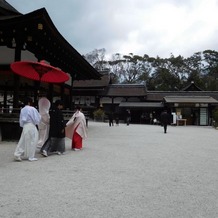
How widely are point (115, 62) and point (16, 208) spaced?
56.4 meters

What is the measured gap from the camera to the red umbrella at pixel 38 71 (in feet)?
31.5

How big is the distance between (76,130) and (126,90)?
33.0 m

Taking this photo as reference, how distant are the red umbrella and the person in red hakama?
1.69 m

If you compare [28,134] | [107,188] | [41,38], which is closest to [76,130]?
[28,134]

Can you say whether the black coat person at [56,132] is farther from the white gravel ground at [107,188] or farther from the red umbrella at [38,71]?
the red umbrella at [38,71]

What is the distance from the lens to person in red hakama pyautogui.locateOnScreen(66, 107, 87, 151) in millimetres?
9555

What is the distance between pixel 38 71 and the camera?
32.8 ft

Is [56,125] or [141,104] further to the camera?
[141,104]

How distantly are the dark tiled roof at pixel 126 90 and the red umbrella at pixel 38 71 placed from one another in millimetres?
30549

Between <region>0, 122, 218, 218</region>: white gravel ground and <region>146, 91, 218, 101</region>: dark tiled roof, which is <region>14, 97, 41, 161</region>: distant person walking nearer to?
<region>0, 122, 218, 218</region>: white gravel ground

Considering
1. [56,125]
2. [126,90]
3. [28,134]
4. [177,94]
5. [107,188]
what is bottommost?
[107,188]

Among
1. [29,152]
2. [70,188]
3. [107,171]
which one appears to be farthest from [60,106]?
[70,188]

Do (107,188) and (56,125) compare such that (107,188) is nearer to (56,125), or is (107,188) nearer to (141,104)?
(56,125)

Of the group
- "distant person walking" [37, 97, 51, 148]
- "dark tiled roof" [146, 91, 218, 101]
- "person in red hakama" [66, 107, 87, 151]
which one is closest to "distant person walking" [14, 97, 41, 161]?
"distant person walking" [37, 97, 51, 148]
